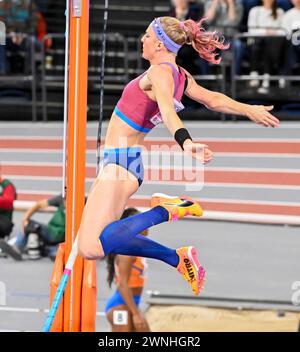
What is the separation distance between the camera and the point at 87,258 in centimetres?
405

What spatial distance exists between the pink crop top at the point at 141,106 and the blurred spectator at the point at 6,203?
306 cm

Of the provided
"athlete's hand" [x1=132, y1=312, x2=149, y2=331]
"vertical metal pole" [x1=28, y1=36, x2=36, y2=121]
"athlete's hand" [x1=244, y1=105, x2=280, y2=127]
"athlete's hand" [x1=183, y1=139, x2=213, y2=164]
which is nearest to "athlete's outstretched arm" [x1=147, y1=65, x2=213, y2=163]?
"athlete's hand" [x1=183, y1=139, x2=213, y2=164]

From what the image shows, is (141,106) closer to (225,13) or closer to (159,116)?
(159,116)

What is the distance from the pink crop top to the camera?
3938mm

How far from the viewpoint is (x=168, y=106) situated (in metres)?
3.83

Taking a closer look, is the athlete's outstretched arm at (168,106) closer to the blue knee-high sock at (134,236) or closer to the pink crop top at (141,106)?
the pink crop top at (141,106)

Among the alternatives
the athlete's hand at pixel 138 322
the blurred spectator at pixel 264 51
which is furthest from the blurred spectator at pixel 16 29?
the athlete's hand at pixel 138 322

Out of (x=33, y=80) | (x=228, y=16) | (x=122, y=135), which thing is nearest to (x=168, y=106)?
(x=122, y=135)

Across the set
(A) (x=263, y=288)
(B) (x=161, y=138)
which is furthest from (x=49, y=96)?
(B) (x=161, y=138)

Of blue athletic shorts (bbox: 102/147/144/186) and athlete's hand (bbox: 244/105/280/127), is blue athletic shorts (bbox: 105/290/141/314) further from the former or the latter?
athlete's hand (bbox: 244/105/280/127)

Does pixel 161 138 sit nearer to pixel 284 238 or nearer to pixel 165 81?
pixel 165 81

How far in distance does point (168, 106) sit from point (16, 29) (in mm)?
4512

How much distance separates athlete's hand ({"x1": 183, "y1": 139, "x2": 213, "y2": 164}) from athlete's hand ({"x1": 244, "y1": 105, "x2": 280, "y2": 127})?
30 centimetres
